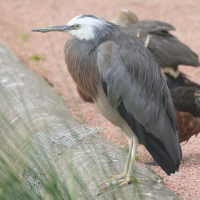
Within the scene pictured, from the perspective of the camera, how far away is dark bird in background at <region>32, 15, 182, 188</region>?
9.11 feet

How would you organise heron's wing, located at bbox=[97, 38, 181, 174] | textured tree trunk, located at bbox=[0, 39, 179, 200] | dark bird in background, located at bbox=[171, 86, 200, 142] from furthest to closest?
dark bird in background, located at bbox=[171, 86, 200, 142], heron's wing, located at bbox=[97, 38, 181, 174], textured tree trunk, located at bbox=[0, 39, 179, 200]

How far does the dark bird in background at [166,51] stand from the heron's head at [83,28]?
214 cm

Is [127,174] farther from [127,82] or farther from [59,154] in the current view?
[127,82]

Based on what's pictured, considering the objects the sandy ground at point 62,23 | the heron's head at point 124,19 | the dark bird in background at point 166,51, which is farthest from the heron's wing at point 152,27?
the sandy ground at point 62,23

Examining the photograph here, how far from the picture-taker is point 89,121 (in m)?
4.63

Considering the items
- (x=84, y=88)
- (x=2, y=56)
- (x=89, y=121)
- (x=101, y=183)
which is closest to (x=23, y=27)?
(x=2, y=56)

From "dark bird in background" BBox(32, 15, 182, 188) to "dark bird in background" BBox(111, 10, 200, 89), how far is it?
2093 millimetres

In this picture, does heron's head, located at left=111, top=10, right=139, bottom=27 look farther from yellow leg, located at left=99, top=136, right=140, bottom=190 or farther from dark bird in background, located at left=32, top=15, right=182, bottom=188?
yellow leg, located at left=99, top=136, right=140, bottom=190

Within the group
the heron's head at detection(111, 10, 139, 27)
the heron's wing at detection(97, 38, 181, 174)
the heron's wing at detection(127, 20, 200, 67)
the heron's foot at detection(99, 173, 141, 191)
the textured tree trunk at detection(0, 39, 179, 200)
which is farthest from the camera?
the heron's head at detection(111, 10, 139, 27)

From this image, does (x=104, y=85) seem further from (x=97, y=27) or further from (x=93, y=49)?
(x=97, y=27)

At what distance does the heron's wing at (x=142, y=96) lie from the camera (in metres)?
2.76

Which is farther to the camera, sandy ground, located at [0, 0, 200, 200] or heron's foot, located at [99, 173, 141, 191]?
sandy ground, located at [0, 0, 200, 200]

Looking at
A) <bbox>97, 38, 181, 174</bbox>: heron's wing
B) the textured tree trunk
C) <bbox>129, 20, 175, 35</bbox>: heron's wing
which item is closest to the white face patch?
<bbox>97, 38, 181, 174</bbox>: heron's wing

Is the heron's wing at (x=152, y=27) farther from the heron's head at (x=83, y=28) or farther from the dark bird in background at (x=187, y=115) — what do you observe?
the heron's head at (x=83, y=28)
